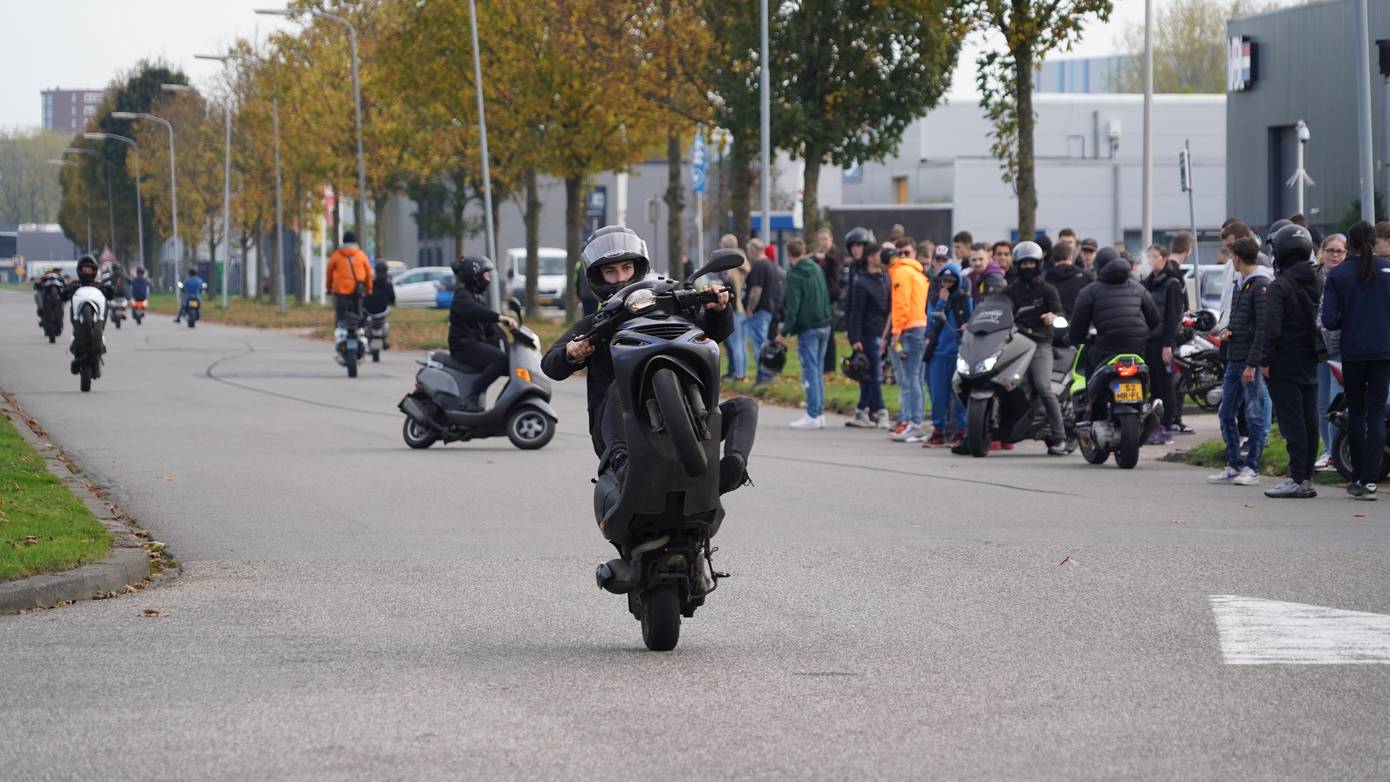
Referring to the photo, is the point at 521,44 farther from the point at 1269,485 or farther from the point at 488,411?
the point at 1269,485

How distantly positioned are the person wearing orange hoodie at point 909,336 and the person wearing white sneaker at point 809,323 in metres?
0.79

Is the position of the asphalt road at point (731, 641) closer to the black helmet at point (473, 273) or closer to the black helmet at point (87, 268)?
the black helmet at point (473, 273)

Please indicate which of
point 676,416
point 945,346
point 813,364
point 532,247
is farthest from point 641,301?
point 532,247

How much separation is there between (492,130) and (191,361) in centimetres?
1229

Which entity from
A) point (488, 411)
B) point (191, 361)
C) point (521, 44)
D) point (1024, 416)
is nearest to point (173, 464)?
point (488, 411)

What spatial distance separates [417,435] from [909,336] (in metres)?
4.85

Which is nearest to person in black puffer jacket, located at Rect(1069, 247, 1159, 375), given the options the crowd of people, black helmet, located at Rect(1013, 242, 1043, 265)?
the crowd of people

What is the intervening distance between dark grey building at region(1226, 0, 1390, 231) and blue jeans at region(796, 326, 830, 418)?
1954cm

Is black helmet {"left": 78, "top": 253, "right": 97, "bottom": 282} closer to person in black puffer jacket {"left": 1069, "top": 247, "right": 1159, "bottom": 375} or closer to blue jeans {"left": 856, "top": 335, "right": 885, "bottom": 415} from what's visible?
blue jeans {"left": 856, "top": 335, "right": 885, "bottom": 415}

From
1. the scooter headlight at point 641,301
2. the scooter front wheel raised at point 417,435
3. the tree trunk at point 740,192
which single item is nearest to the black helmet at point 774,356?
the scooter front wheel raised at point 417,435

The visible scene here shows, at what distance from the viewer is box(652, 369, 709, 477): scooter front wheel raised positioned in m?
7.09

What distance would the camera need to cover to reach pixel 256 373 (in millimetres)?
29750

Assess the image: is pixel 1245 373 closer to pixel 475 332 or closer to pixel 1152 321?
pixel 1152 321

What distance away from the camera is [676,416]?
23.3ft
